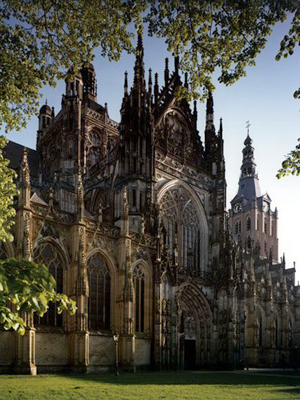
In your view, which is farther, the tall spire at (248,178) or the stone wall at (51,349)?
the tall spire at (248,178)

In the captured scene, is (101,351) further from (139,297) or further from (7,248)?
(7,248)

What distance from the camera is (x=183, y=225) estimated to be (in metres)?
37.6

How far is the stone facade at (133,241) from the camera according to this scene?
2536cm

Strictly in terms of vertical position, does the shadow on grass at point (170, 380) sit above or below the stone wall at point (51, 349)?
below

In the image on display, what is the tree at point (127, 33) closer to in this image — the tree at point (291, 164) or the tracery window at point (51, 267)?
the tree at point (291, 164)

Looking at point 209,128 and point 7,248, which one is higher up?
point 209,128

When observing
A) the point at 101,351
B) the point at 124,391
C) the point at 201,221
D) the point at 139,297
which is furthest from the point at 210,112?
the point at 124,391

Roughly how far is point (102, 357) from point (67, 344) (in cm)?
288

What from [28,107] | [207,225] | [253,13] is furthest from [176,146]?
[253,13]

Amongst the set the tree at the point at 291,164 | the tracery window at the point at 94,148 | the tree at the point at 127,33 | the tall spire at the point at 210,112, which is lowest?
the tree at the point at 291,164

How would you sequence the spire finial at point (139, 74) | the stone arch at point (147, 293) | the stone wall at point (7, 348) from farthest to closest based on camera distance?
the spire finial at point (139, 74)
the stone arch at point (147, 293)
the stone wall at point (7, 348)

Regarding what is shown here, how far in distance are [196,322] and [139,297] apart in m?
8.13

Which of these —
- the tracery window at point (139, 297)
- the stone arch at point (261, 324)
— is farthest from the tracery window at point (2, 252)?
the stone arch at point (261, 324)

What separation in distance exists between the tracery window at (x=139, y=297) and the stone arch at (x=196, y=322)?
5.06m
